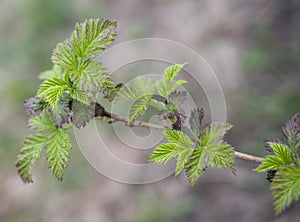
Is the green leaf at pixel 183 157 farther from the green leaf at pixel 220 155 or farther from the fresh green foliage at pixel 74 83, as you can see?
the fresh green foliage at pixel 74 83

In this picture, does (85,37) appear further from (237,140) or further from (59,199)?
(59,199)

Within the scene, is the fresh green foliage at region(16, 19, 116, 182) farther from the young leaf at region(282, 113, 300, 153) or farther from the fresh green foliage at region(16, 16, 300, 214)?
the young leaf at region(282, 113, 300, 153)

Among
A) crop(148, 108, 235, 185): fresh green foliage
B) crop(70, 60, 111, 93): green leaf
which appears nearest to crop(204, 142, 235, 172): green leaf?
crop(148, 108, 235, 185): fresh green foliage

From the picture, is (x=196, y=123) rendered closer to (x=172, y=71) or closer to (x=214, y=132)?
(x=214, y=132)

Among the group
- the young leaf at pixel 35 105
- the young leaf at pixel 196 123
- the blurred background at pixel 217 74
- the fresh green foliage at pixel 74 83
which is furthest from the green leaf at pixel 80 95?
the blurred background at pixel 217 74

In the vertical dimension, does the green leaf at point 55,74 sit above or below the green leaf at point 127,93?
above

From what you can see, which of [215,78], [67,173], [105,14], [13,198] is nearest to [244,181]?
[215,78]
